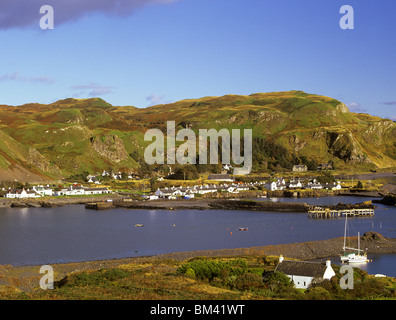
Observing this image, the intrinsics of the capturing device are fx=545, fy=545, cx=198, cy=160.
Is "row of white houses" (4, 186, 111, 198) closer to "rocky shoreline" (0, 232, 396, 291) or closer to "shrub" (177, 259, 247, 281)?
"rocky shoreline" (0, 232, 396, 291)

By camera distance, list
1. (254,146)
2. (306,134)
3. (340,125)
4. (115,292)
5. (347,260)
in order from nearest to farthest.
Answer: (115,292) < (347,260) < (254,146) < (306,134) < (340,125)

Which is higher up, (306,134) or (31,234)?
(306,134)

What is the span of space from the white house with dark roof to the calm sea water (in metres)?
9.77

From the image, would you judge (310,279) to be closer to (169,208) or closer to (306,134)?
(169,208)

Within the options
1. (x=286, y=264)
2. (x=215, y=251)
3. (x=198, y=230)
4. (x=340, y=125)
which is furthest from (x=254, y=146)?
(x=286, y=264)

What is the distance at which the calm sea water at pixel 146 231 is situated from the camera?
1581 inches

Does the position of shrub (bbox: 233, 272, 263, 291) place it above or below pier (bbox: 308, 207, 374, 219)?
above

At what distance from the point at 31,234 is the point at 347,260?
2749 centimetres

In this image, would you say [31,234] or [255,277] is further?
[31,234]

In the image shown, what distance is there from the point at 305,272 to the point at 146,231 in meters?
27.1

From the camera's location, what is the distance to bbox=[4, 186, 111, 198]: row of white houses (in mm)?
78613

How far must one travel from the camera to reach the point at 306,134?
171m

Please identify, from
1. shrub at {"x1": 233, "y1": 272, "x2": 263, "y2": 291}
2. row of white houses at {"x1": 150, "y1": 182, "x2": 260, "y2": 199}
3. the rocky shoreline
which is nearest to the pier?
the rocky shoreline

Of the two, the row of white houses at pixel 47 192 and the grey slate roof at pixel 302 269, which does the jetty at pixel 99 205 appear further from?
the grey slate roof at pixel 302 269
